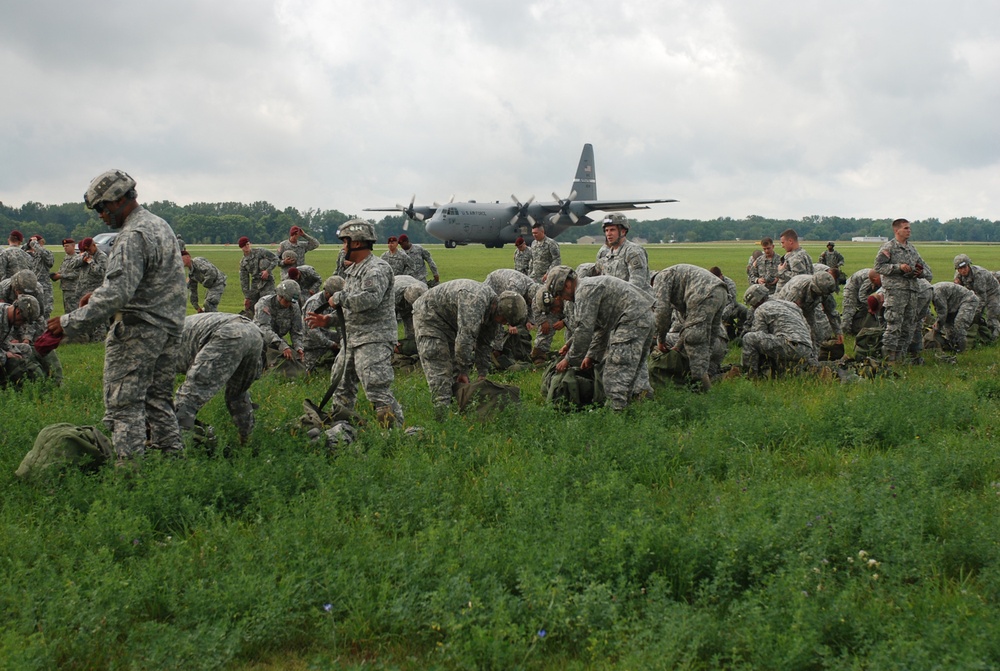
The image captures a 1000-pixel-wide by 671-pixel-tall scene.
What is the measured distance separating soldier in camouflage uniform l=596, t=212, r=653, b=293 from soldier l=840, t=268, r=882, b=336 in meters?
5.30

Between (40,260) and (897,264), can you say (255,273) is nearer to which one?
(40,260)

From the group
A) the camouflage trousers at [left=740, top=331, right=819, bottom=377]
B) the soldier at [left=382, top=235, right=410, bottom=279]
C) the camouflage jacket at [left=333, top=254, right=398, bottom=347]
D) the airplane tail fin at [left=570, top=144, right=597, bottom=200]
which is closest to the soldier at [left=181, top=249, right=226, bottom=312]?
the soldier at [left=382, top=235, right=410, bottom=279]

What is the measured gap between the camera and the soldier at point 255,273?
16016mm

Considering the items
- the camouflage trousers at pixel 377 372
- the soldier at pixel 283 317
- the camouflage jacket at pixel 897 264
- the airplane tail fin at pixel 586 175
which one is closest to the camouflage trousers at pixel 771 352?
the camouflage jacket at pixel 897 264

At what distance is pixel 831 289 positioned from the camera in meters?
11.7

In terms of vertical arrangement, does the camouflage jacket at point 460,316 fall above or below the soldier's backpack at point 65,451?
above

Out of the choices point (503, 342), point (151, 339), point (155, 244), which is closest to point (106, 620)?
point (151, 339)

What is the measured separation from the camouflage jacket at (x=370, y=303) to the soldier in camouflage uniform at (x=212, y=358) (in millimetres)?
940

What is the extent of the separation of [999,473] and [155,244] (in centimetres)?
676

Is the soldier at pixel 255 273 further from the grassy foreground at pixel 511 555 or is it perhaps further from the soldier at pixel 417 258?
the grassy foreground at pixel 511 555

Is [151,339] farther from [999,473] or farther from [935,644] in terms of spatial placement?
[999,473]

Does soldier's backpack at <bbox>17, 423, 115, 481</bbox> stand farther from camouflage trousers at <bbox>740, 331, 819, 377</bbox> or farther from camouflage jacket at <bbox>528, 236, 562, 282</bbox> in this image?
camouflage jacket at <bbox>528, 236, 562, 282</bbox>

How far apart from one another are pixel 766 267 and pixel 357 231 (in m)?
12.7

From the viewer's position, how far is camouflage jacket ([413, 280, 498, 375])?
8219mm
